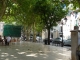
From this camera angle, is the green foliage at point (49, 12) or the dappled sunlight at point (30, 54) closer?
the dappled sunlight at point (30, 54)

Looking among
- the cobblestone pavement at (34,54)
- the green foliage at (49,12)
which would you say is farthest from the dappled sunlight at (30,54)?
the green foliage at (49,12)

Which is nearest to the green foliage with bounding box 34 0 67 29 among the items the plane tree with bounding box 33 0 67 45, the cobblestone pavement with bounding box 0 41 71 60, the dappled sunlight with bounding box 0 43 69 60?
the plane tree with bounding box 33 0 67 45

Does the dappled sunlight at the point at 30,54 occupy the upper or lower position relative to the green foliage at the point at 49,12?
lower

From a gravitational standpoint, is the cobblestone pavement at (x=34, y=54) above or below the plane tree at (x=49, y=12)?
below

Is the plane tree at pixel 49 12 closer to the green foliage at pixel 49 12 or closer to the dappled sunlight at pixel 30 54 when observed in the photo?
the green foliage at pixel 49 12

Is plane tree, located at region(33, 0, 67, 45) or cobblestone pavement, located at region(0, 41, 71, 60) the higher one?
plane tree, located at region(33, 0, 67, 45)

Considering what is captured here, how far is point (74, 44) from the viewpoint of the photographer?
12070mm

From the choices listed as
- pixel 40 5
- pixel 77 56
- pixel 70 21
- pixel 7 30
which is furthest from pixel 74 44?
pixel 70 21

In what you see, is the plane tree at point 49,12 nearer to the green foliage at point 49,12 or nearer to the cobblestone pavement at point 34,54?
the green foliage at point 49,12

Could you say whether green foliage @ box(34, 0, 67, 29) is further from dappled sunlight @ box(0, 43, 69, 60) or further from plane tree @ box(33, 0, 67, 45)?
dappled sunlight @ box(0, 43, 69, 60)

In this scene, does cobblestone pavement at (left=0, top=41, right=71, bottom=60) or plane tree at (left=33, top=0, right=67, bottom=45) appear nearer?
cobblestone pavement at (left=0, top=41, right=71, bottom=60)

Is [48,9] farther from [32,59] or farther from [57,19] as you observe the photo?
[32,59]

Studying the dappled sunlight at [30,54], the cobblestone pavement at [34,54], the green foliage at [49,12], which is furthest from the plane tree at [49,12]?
the dappled sunlight at [30,54]

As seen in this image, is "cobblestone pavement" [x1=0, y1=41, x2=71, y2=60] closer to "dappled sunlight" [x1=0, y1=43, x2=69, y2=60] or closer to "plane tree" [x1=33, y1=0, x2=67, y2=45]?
"dappled sunlight" [x1=0, y1=43, x2=69, y2=60]
